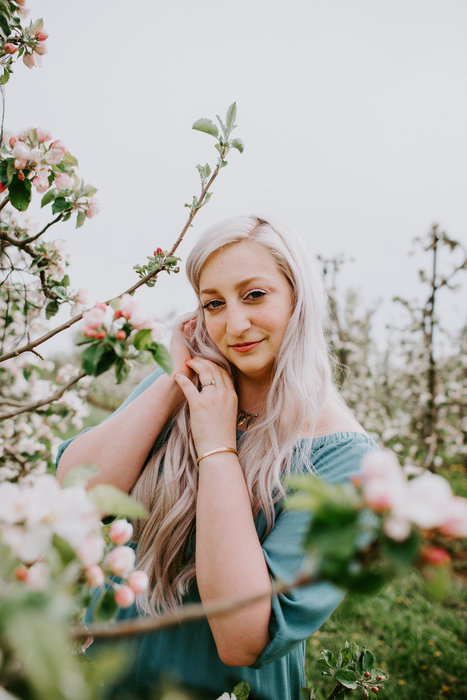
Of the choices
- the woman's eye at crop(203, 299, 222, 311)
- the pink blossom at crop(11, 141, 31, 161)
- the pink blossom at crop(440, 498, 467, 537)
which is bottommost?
the pink blossom at crop(440, 498, 467, 537)

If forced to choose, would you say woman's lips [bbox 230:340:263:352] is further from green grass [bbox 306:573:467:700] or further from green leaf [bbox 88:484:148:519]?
green grass [bbox 306:573:467:700]

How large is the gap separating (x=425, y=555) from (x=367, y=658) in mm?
1410

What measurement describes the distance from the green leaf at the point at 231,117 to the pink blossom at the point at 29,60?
66cm

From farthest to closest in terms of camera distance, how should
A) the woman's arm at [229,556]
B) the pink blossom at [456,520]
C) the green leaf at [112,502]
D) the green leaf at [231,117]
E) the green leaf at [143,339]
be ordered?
the green leaf at [231,117] < the woman's arm at [229,556] < the green leaf at [143,339] < the green leaf at [112,502] < the pink blossom at [456,520]

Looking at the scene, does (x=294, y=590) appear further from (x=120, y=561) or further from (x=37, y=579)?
(x=37, y=579)

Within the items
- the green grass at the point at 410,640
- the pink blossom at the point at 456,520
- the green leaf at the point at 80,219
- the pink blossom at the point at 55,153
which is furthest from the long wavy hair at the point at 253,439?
the green grass at the point at 410,640

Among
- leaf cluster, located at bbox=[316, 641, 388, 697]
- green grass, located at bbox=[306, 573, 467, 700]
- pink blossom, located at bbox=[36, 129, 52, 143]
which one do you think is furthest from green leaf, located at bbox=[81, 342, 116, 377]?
green grass, located at bbox=[306, 573, 467, 700]

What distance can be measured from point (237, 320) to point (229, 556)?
83 cm

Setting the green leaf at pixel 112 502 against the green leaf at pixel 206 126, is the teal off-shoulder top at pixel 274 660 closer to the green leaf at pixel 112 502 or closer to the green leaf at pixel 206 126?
the green leaf at pixel 112 502

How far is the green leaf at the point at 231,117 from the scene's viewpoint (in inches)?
54.5

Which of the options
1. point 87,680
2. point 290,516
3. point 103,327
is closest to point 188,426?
point 290,516

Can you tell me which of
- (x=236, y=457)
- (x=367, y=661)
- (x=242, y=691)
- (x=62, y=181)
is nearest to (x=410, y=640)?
(x=367, y=661)

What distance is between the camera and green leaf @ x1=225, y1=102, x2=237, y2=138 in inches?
54.5

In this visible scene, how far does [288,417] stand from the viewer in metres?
1.67
